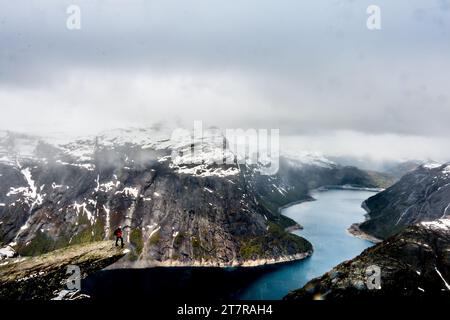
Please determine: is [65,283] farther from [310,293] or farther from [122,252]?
[310,293]

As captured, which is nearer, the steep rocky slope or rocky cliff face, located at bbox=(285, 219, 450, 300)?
the steep rocky slope

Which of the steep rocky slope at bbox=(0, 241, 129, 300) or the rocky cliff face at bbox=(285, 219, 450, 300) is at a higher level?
the steep rocky slope at bbox=(0, 241, 129, 300)

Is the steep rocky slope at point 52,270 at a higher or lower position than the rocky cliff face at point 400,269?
higher

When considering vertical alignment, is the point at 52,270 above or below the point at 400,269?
above

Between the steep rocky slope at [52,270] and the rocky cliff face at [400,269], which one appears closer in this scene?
the steep rocky slope at [52,270]
